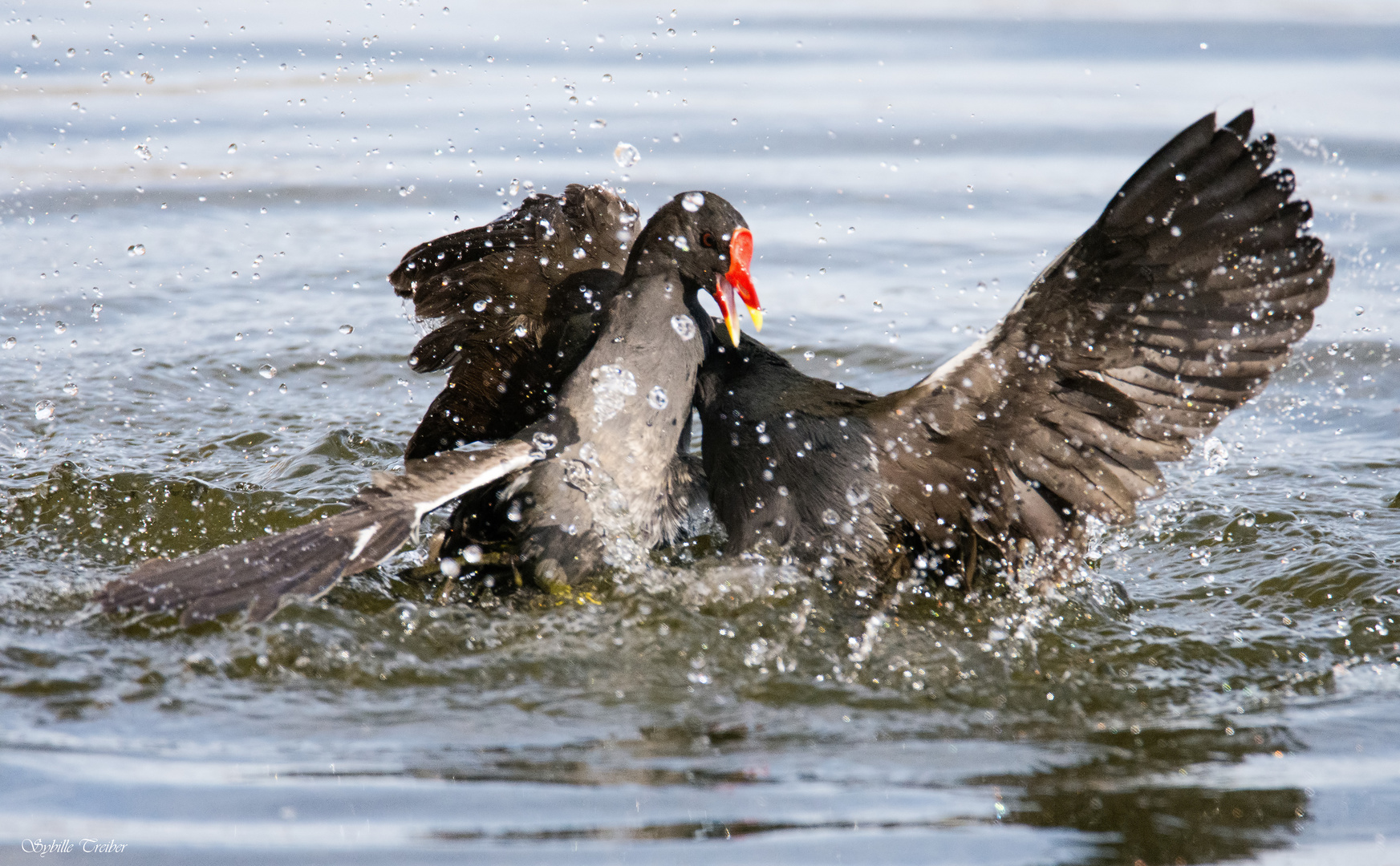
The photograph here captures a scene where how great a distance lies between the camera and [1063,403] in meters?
3.71

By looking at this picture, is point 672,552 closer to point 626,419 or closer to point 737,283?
point 626,419

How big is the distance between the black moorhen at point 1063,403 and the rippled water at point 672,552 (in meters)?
0.21

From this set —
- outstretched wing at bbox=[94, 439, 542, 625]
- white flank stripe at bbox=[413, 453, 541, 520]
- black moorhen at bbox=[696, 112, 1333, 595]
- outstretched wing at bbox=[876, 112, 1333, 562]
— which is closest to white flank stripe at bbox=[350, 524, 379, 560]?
outstretched wing at bbox=[94, 439, 542, 625]

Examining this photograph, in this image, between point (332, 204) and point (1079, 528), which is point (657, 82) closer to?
point (332, 204)

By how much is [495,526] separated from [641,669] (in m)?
0.81

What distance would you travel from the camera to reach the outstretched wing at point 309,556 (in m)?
3.36

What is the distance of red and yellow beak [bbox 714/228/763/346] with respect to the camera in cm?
396

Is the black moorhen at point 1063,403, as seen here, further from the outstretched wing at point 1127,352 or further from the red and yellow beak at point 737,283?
the red and yellow beak at point 737,283

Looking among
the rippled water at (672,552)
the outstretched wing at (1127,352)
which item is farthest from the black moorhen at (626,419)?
the outstretched wing at (1127,352)

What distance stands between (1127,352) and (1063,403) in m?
0.21

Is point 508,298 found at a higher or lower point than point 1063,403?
higher

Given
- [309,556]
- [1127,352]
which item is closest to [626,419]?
[309,556]

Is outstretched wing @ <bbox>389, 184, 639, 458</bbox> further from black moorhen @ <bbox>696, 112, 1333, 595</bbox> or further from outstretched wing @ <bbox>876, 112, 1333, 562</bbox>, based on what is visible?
outstretched wing @ <bbox>876, 112, 1333, 562</bbox>

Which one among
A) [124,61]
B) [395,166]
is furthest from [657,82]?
[124,61]
